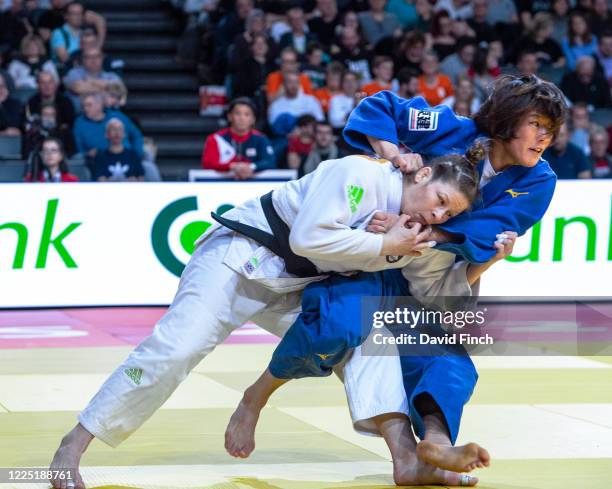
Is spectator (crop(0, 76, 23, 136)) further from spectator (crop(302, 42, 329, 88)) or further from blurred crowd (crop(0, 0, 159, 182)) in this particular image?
spectator (crop(302, 42, 329, 88))

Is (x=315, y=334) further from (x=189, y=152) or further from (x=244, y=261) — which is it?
(x=189, y=152)

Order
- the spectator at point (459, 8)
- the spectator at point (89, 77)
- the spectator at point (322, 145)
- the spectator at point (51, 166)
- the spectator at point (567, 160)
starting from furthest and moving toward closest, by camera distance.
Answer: the spectator at point (459, 8) < the spectator at point (89, 77) < the spectator at point (567, 160) < the spectator at point (322, 145) < the spectator at point (51, 166)

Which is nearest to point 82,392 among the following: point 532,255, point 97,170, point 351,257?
point 351,257

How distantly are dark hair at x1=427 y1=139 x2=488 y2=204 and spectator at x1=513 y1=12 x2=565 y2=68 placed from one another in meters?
11.6

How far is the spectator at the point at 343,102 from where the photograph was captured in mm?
13680

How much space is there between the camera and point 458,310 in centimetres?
456

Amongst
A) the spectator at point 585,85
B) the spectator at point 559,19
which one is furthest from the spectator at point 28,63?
the spectator at point 559,19

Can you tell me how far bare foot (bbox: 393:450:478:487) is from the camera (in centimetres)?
437

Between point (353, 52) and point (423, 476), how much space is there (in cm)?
1094

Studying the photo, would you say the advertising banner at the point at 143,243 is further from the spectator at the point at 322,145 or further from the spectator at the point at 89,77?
the spectator at the point at 89,77

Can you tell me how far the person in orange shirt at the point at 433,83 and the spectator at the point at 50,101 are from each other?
4.17m

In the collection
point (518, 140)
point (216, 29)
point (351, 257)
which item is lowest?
point (351, 257)

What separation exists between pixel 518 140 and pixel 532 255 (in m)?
5.87

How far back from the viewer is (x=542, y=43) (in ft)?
51.5
